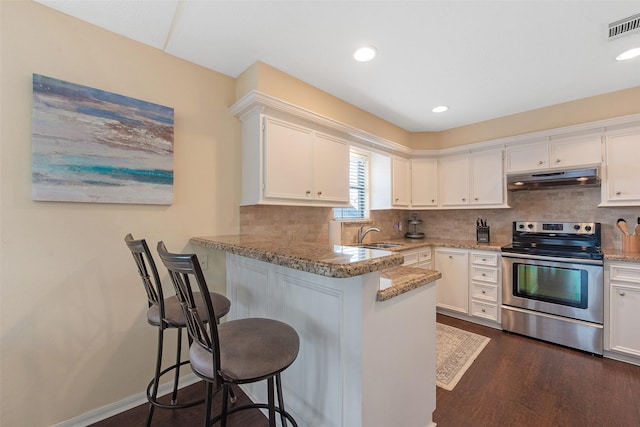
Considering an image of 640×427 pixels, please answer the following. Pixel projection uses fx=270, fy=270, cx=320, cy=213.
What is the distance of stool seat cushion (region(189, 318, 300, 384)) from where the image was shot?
1.02 m

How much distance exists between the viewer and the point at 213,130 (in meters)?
2.30

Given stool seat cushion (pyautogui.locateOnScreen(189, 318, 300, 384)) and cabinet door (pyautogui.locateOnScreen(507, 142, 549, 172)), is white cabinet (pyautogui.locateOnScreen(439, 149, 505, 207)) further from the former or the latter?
stool seat cushion (pyautogui.locateOnScreen(189, 318, 300, 384))

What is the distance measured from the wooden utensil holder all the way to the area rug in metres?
1.62

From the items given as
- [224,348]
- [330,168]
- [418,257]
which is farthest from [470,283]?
[224,348]

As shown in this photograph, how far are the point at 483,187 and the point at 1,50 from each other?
443 cm

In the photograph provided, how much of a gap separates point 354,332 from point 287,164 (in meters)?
1.57

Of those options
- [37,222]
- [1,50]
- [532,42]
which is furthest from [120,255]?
[532,42]

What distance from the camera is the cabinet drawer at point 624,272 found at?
92.4 inches

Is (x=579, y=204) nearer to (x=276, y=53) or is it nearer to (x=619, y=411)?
(x=619, y=411)

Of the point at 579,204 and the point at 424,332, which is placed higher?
the point at 579,204

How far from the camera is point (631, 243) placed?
264 centimetres

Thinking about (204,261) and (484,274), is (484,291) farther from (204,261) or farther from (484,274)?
(204,261)

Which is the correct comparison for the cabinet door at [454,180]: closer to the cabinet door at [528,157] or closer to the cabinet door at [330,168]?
the cabinet door at [528,157]

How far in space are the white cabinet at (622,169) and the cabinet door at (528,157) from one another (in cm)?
50
